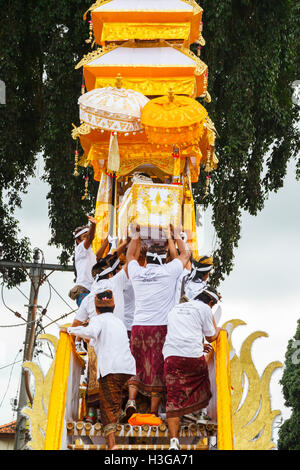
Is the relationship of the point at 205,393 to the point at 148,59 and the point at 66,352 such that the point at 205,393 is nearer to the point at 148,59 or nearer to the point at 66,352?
the point at 66,352

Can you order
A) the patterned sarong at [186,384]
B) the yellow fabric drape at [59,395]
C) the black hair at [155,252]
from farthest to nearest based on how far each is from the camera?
the black hair at [155,252]
the patterned sarong at [186,384]
the yellow fabric drape at [59,395]

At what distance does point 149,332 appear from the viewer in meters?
6.43

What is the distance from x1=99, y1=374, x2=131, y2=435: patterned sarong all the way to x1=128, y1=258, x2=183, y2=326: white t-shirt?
639 mm

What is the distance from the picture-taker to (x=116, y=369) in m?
5.91

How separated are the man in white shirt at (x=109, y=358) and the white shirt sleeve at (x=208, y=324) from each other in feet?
1.94

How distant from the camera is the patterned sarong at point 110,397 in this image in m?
5.89

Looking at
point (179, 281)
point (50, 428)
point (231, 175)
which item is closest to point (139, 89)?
point (179, 281)

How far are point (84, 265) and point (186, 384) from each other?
1788 mm

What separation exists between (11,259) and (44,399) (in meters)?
9.32

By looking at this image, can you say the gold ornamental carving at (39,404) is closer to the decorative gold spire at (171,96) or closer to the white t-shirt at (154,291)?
the white t-shirt at (154,291)

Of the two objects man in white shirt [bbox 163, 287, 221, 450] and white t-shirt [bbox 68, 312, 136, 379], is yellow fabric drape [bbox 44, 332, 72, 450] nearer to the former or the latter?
white t-shirt [bbox 68, 312, 136, 379]

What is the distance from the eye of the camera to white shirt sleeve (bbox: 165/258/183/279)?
21.1ft

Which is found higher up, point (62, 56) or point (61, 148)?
point (62, 56)

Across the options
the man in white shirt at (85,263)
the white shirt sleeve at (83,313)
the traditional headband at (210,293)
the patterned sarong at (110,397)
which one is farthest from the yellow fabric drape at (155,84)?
the patterned sarong at (110,397)
